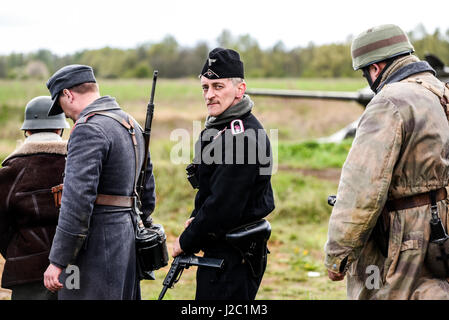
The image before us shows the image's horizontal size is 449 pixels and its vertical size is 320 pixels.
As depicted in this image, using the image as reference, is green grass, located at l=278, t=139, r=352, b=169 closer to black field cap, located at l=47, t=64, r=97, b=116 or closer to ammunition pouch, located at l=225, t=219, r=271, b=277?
ammunition pouch, located at l=225, t=219, r=271, b=277

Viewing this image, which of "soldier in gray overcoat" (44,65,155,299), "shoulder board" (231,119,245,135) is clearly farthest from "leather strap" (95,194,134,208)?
"shoulder board" (231,119,245,135)

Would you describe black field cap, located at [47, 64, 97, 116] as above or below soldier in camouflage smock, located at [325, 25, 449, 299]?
above

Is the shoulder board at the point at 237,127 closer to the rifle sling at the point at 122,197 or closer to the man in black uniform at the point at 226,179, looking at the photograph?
the man in black uniform at the point at 226,179

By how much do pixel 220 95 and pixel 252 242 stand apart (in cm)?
94

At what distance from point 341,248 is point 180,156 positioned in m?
10.8

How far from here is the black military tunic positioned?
3.49 meters

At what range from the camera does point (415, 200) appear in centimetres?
328

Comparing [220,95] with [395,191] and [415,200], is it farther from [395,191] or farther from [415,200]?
[415,200]

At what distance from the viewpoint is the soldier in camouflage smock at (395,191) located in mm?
3234

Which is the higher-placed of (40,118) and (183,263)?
(40,118)

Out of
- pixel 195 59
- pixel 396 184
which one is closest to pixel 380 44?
pixel 396 184

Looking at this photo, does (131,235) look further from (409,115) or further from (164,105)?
(164,105)

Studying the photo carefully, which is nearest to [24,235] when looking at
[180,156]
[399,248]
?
[399,248]

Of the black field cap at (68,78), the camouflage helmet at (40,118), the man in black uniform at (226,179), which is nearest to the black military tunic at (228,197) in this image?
the man in black uniform at (226,179)
